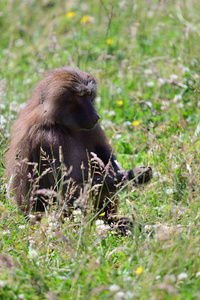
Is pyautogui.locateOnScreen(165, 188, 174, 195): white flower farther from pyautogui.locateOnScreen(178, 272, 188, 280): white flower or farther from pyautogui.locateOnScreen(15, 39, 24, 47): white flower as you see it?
pyautogui.locateOnScreen(15, 39, 24, 47): white flower

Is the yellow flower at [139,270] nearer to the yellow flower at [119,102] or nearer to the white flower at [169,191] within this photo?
the white flower at [169,191]

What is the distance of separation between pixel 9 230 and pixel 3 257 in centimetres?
75

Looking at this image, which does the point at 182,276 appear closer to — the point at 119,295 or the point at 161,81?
the point at 119,295

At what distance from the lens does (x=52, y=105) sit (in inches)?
172

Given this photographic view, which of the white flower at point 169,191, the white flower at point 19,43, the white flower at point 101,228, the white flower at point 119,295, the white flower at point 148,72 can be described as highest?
the white flower at point 19,43

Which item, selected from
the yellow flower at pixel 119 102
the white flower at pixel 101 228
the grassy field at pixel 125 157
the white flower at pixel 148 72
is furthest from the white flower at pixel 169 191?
the white flower at pixel 148 72

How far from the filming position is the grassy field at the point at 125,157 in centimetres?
301

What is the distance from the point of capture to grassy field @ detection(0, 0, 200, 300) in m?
3.01

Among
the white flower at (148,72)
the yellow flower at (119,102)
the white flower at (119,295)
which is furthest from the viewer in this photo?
the white flower at (148,72)

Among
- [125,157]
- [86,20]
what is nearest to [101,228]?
[125,157]

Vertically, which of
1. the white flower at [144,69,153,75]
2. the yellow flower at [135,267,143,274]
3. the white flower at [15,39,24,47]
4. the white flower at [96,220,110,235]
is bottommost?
the white flower at [96,220,110,235]

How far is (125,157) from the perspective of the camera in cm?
563

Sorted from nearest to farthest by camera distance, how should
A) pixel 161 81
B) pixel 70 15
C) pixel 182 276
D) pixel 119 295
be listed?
1. pixel 119 295
2. pixel 182 276
3. pixel 161 81
4. pixel 70 15

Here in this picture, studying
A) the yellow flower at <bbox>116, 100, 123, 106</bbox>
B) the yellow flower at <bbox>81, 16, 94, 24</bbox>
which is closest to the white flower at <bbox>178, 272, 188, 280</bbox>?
the yellow flower at <bbox>116, 100, 123, 106</bbox>
